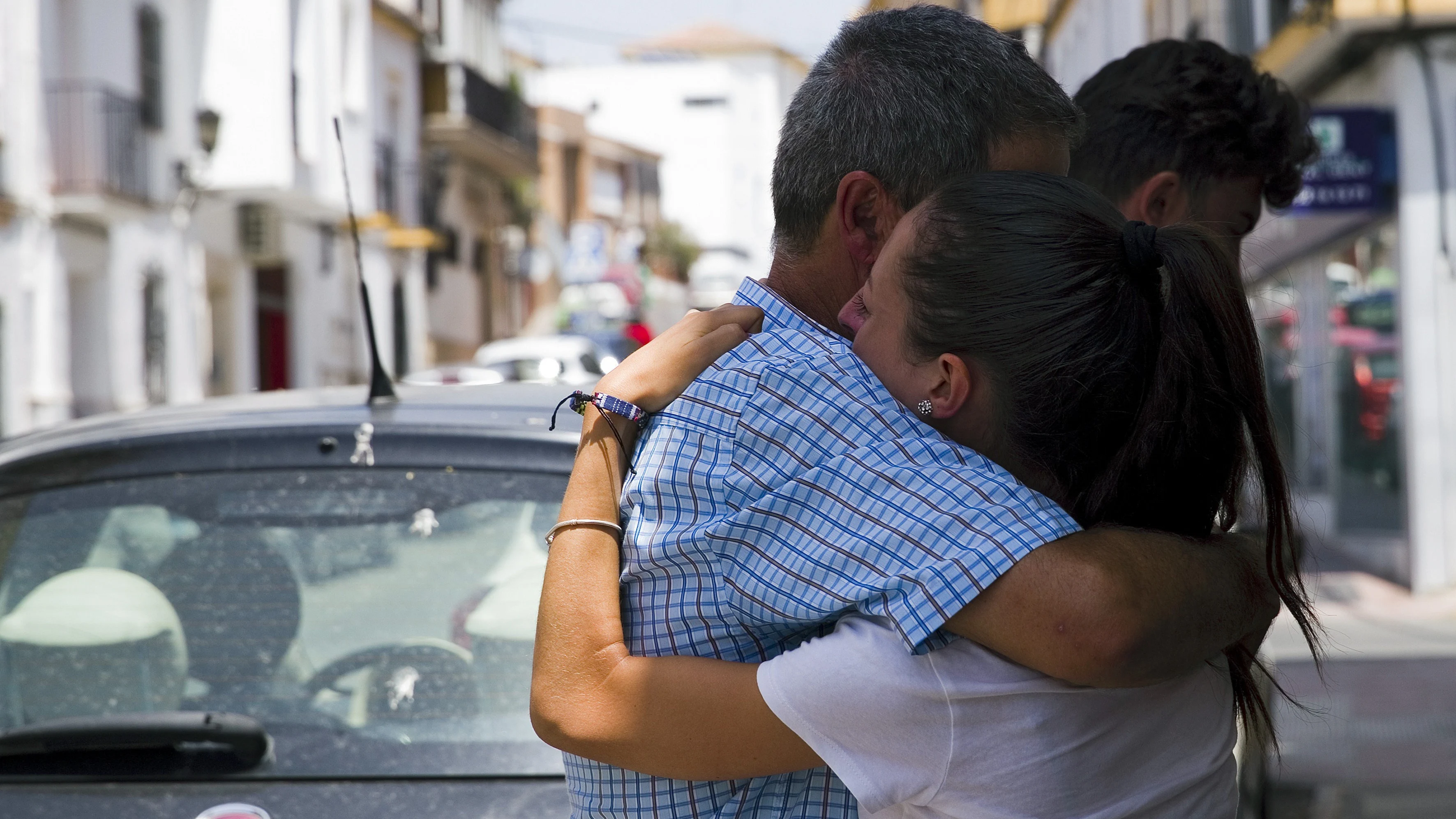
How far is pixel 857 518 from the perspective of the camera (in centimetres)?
149

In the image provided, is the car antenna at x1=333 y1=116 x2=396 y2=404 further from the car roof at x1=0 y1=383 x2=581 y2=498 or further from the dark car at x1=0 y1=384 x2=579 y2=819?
the dark car at x1=0 y1=384 x2=579 y2=819

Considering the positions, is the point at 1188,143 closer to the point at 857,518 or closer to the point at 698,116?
the point at 857,518

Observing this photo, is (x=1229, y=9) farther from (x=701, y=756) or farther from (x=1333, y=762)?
(x=701, y=756)

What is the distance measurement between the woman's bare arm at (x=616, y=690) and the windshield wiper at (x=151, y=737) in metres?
0.84

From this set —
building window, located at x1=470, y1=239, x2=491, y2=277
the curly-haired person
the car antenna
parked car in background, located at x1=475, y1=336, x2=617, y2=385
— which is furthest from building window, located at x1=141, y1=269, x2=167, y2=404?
the curly-haired person

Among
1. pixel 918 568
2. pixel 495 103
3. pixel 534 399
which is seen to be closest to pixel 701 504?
pixel 918 568

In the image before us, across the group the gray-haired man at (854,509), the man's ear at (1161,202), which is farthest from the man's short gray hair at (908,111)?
the man's ear at (1161,202)

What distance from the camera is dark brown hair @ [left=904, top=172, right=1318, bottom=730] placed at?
1.54 meters

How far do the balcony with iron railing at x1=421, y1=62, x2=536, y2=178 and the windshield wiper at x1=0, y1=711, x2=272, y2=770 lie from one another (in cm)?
3307

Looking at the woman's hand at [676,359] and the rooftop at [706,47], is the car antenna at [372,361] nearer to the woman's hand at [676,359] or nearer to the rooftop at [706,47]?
the woman's hand at [676,359]

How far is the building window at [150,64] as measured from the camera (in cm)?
2130

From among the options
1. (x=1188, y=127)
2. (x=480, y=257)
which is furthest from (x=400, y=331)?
(x=1188, y=127)

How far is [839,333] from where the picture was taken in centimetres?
179

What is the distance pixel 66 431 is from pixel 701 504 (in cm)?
160
